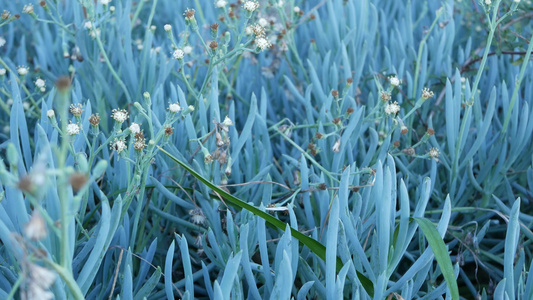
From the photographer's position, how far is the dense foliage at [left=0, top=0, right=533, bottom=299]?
0.77m

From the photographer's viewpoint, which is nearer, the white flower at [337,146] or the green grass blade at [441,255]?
the green grass blade at [441,255]

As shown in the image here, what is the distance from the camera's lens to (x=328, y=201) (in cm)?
100

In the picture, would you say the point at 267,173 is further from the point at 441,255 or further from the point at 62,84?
the point at 62,84

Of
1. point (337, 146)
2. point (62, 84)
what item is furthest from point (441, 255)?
point (62, 84)

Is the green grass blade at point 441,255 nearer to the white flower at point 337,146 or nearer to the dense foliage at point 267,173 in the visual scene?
the dense foliage at point 267,173

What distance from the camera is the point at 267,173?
1056mm

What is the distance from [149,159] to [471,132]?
32.9 inches

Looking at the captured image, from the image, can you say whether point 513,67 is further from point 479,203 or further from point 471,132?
point 479,203

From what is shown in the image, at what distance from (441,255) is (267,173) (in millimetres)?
390

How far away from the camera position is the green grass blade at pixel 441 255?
2.53ft

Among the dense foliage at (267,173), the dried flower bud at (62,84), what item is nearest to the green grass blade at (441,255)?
the dense foliage at (267,173)

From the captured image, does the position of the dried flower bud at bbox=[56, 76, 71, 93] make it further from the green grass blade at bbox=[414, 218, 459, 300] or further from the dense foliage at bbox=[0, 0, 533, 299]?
the green grass blade at bbox=[414, 218, 459, 300]

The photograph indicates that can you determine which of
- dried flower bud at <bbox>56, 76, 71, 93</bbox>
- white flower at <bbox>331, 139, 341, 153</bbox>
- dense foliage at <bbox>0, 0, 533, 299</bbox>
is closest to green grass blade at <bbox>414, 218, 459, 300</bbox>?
dense foliage at <bbox>0, 0, 533, 299</bbox>

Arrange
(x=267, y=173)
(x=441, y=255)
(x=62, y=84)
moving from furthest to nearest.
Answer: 1. (x=267, y=173)
2. (x=441, y=255)
3. (x=62, y=84)
